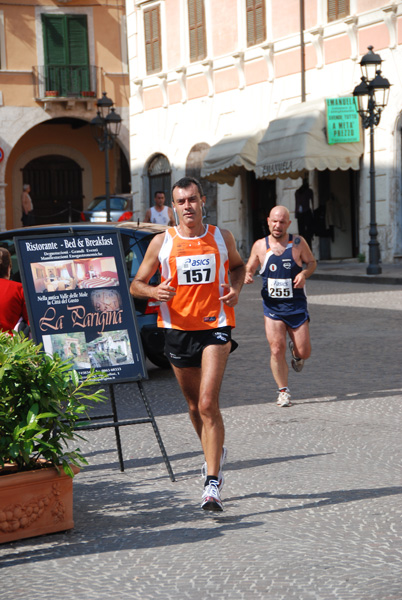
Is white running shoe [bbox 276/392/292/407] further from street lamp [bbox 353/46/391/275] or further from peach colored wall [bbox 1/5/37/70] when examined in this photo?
peach colored wall [bbox 1/5/37/70]

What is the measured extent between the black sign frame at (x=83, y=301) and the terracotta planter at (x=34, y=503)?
4.44ft

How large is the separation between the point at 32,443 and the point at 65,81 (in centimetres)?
3923

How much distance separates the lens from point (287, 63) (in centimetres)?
2986

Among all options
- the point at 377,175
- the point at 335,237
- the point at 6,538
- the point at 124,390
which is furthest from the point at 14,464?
the point at 335,237

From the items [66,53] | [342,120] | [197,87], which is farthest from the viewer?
[66,53]

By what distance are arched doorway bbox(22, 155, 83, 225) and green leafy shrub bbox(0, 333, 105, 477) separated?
4022cm

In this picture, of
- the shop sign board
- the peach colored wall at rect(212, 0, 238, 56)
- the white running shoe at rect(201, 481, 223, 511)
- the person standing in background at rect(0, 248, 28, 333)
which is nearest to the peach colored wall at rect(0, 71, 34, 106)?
the peach colored wall at rect(212, 0, 238, 56)

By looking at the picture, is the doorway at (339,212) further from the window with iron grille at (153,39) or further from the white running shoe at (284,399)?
the white running shoe at (284,399)

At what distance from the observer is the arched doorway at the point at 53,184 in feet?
150

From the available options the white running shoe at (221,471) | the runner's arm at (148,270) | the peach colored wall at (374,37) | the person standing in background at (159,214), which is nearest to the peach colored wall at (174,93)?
the peach colored wall at (374,37)

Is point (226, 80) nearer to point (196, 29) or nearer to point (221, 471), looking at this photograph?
point (196, 29)

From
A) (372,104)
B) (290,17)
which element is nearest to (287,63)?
(290,17)

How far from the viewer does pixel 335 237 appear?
29.6 meters

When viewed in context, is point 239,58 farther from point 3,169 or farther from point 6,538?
point 6,538
